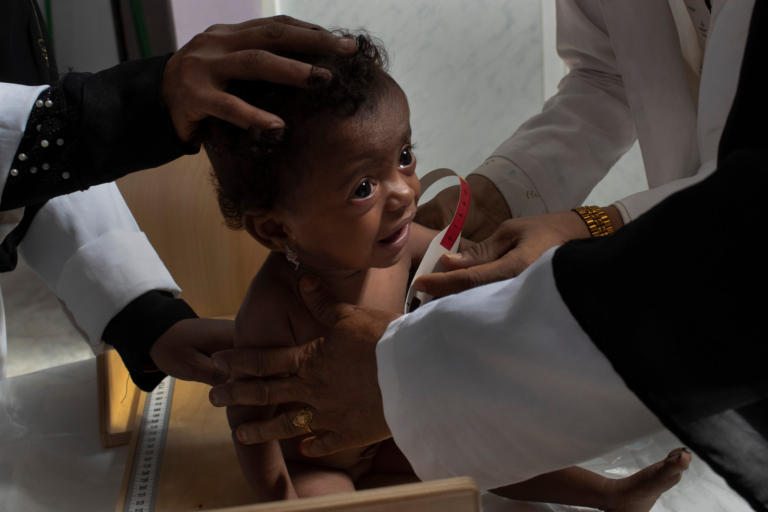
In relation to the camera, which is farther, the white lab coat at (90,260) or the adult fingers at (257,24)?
the white lab coat at (90,260)

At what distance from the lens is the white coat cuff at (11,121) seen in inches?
22.3

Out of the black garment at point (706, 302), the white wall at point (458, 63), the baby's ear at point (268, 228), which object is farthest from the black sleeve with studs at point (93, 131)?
the white wall at point (458, 63)

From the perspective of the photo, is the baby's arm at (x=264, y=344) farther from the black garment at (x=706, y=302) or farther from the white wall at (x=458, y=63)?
the white wall at (x=458, y=63)

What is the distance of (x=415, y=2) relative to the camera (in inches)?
76.4

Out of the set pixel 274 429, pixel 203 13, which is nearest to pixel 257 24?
pixel 274 429

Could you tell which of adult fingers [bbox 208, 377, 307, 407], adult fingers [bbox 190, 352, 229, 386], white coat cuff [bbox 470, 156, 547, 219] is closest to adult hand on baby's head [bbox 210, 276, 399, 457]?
adult fingers [bbox 208, 377, 307, 407]

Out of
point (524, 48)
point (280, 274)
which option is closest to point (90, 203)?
point (280, 274)

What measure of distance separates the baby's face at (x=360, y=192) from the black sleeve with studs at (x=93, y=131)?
0.51ft

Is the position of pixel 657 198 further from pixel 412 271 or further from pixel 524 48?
pixel 524 48

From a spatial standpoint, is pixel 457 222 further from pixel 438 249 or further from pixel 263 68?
pixel 263 68

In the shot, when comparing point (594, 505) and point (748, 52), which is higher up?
point (748, 52)

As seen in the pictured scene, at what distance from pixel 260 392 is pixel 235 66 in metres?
0.33

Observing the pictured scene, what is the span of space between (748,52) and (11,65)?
1402 mm

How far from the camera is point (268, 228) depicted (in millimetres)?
651
